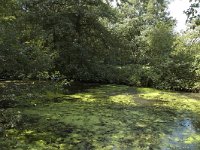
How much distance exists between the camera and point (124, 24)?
93.8 feet

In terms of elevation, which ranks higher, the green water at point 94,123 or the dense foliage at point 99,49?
the dense foliage at point 99,49

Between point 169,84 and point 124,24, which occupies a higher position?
point 124,24

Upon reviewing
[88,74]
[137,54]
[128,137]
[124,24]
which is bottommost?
[128,137]

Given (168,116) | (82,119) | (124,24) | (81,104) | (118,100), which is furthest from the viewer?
(124,24)

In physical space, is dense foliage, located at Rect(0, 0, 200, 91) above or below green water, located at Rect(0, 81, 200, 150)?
above

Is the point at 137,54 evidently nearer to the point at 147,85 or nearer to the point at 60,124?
the point at 147,85

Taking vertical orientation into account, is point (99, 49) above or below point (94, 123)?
above

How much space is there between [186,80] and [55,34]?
8.45 metres

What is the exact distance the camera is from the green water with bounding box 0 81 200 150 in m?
7.64

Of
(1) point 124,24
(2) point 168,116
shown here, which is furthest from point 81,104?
(1) point 124,24

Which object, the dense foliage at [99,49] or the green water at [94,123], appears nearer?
the green water at [94,123]

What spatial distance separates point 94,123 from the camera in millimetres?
9516

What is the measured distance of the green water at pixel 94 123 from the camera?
7641 mm

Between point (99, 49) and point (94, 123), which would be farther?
point (99, 49)
